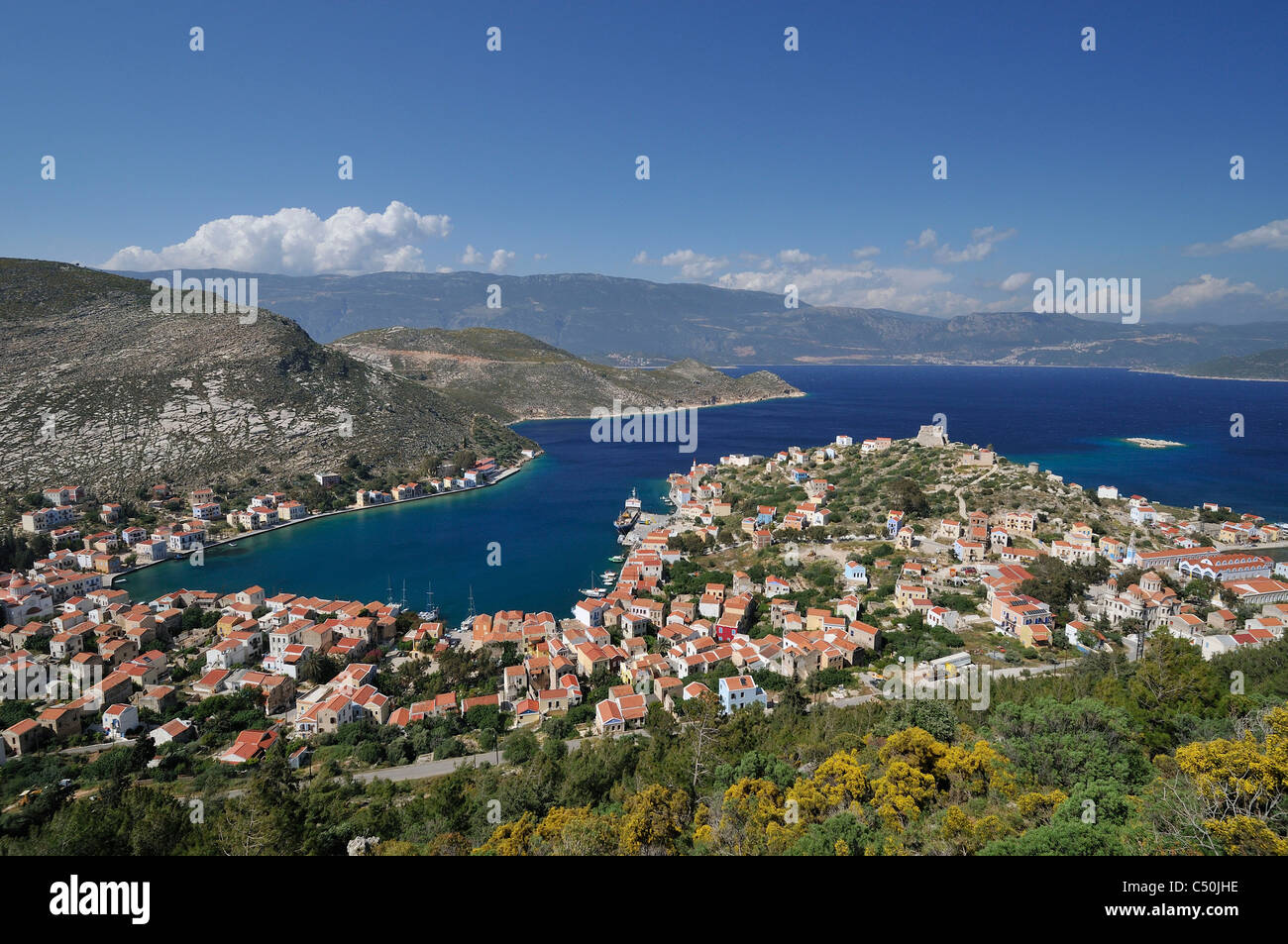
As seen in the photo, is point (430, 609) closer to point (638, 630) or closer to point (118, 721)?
point (638, 630)

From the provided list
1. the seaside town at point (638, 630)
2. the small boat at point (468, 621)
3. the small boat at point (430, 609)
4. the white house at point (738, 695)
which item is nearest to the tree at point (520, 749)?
the seaside town at point (638, 630)

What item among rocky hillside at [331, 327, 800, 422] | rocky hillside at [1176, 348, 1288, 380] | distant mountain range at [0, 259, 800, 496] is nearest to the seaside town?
distant mountain range at [0, 259, 800, 496]

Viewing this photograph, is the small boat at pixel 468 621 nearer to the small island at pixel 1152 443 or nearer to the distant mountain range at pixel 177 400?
the distant mountain range at pixel 177 400

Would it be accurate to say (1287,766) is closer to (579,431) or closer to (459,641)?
(459,641)

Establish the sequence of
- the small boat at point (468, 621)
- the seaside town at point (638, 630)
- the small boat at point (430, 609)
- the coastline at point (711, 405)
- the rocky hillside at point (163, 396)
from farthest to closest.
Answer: the coastline at point (711, 405) < the rocky hillside at point (163, 396) < the small boat at point (430, 609) < the small boat at point (468, 621) < the seaside town at point (638, 630)

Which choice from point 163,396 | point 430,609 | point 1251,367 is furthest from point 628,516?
point 1251,367

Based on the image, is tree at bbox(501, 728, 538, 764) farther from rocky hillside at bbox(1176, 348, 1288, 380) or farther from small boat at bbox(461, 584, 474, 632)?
rocky hillside at bbox(1176, 348, 1288, 380)
